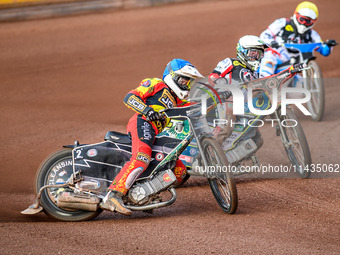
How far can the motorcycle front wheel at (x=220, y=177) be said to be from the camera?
22.7 feet

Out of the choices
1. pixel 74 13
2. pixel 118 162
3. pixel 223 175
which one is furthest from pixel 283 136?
pixel 74 13

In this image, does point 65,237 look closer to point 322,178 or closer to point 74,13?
point 322,178

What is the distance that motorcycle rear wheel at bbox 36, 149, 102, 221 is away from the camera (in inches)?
289

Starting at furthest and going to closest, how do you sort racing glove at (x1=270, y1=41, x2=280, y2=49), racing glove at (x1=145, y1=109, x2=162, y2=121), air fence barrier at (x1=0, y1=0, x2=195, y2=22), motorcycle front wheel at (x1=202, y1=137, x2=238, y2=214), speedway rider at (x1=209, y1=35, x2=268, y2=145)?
1. air fence barrier at (x1=0, y1=0, x2=195, y2=22)
2. racing glove at (x1=270, y1=41, x2=280, y2=49)
3. speedway rider at (x1=209, y1=35, x2=268, y2=145)
4. racing glove at (x1=145, y1=109, x2=162, y2=121)
5. motorcycle front wheel at (x1=202, y1=137, x2=238, y2=214)

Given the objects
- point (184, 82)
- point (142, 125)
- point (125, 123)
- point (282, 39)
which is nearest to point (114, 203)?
point (142, 125)

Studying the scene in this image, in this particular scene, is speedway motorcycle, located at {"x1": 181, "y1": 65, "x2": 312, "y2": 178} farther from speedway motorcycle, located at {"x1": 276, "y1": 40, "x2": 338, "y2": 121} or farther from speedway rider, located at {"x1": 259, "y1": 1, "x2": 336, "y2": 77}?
speedway motorcycle, located at {"x1": 276, "y1": 40, "x2": 338, "y2": 121}

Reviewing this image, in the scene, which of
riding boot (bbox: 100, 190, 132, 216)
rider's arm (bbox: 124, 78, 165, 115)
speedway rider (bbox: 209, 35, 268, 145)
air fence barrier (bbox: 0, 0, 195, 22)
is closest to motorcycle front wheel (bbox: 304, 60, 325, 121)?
speedway rider (bbox: 209, 35, 268, 145)

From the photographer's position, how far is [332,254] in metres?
6.12

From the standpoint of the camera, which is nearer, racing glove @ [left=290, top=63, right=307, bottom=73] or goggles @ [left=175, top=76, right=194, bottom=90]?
goggles @ [left=175, top=76, right=194, bottom=90]

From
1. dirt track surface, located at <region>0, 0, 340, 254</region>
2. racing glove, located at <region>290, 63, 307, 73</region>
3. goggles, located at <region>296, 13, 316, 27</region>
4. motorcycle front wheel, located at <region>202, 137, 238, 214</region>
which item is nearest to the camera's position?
dirt track surface, located at <region>0, 0, 340, 254</region>

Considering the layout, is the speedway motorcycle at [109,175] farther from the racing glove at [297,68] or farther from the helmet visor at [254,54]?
the helmet visor at [254,54]

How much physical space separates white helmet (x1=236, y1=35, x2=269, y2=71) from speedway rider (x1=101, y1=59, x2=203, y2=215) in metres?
1.79

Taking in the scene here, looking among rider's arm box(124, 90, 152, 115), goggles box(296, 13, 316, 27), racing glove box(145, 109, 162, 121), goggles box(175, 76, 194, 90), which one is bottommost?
racing glove box(145, 109, 162, 121)

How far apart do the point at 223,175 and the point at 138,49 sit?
10.9m
